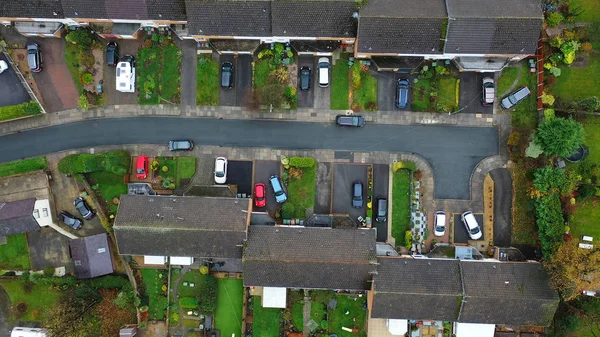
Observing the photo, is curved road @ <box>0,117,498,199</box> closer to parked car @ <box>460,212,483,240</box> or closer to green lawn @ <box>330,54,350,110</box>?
parked car @ <box>460,212,483,240</box>

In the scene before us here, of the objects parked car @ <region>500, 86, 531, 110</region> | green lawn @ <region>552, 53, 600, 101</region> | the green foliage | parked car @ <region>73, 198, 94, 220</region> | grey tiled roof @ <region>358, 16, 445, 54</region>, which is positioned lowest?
parked car @ <region>73, 198, 94, 220</region>

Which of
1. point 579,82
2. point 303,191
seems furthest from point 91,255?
point 579,82

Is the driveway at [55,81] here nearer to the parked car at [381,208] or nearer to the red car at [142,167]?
the red car at [142,167]

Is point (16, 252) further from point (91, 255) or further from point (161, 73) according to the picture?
point (161, 73)

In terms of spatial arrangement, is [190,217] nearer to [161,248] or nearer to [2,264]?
[161,248]

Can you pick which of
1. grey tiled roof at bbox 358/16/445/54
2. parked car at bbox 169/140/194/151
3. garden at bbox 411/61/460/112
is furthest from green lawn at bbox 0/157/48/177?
garden at bbox 411/61/460/112
